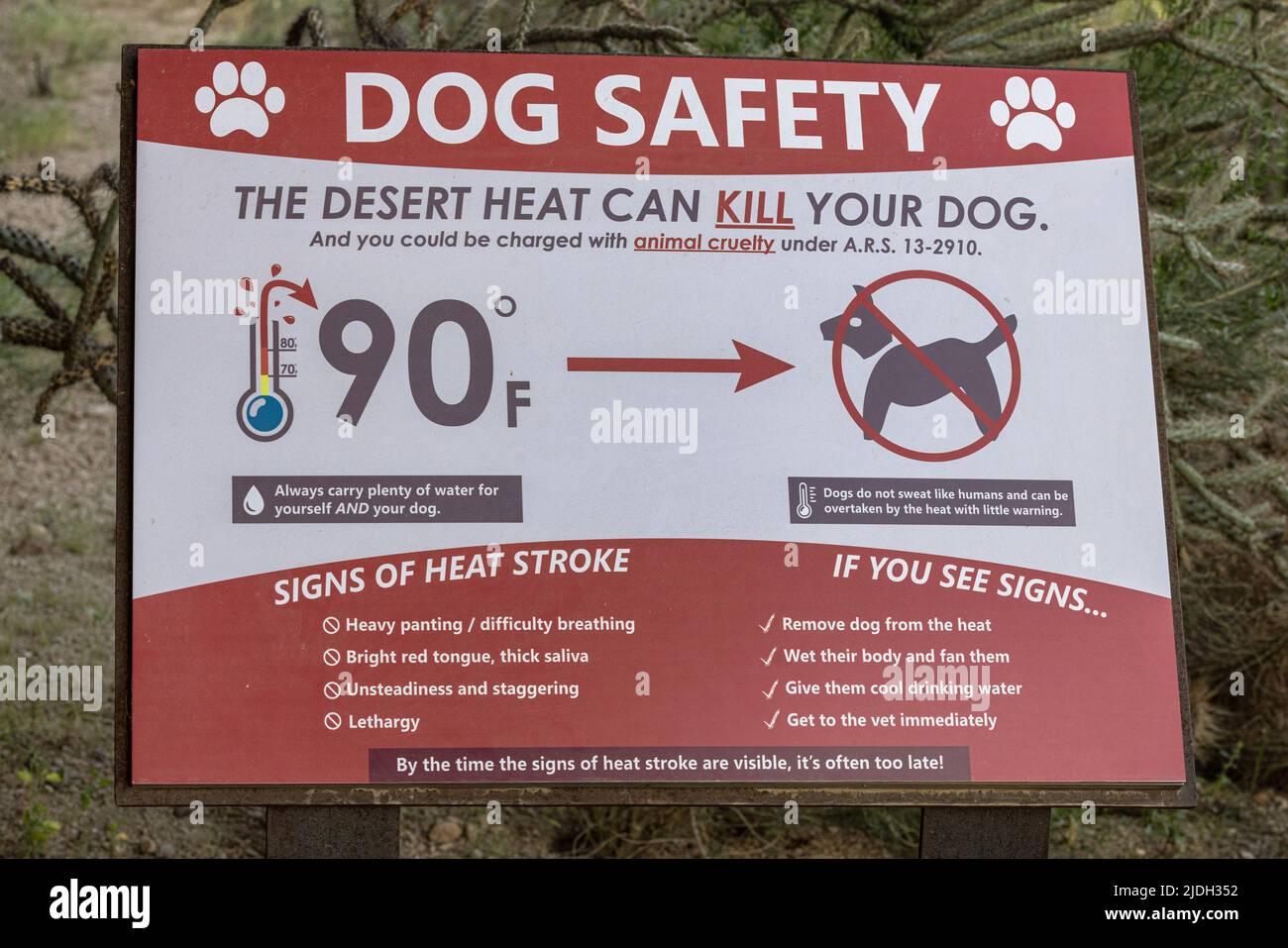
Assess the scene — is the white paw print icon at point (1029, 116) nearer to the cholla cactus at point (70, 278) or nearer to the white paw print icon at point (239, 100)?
the white paw print icon at point (239, 100)

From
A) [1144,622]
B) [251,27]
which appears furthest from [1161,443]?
[251,27]

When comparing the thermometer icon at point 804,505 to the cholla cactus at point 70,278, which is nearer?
the thermometer icon at point 804,505

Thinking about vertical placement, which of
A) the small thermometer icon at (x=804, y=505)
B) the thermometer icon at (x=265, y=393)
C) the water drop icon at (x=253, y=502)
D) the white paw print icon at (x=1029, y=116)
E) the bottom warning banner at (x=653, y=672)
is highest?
the white paw print icon at (x=1029, y=116)

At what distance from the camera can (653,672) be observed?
2.56 m

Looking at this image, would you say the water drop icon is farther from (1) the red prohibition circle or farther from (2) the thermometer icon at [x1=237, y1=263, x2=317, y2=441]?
(1) the red prohibition circle

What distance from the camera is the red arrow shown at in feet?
8.66

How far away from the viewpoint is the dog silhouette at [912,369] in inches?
106

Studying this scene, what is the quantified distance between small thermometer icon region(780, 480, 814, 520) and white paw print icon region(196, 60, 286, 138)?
1.41m

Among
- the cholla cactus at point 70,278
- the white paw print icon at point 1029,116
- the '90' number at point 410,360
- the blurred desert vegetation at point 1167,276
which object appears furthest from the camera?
the blurred desert vegetation at point 1167,276

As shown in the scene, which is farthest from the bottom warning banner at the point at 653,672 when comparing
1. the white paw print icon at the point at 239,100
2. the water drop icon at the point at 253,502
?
the white paw print icon at the point at 239,100

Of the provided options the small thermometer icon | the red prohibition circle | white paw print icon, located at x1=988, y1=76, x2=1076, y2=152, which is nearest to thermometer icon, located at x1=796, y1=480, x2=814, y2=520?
the small thermometer icon

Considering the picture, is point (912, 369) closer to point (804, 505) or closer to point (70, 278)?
point (804, 505)

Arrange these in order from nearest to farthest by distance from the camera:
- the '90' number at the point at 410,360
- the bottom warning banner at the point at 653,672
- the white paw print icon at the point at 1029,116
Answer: the bottom warning banner at the point at 653,672 < the '90' number at the point at 410,360 < the white paw print icon at the point at 1029,116

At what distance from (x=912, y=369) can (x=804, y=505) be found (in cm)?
40
